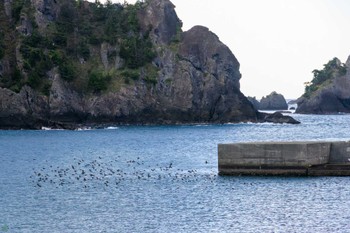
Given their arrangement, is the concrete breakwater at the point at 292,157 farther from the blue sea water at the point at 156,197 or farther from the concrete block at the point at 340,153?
the blue sea water at the point at 156,197

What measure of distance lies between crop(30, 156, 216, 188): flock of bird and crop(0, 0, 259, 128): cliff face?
74826mm

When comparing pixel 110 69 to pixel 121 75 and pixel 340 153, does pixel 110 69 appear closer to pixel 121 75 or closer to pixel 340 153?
pixel 121 75

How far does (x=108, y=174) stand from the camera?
71562 millimetres

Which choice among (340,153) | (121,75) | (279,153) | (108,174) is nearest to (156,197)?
(279,153)

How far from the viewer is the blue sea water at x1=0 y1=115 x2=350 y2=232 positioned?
4425cm

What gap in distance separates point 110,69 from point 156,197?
125 meters

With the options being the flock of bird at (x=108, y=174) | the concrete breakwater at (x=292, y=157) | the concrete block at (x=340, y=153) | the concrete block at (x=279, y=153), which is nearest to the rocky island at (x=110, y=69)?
the flock of bird at (x=108, y=174)

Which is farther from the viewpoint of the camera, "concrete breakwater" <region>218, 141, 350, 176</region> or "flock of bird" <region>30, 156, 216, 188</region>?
"flock of bird" <region>30, 156, 216, 188</region>

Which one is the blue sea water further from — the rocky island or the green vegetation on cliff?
the green vegetation on cliff

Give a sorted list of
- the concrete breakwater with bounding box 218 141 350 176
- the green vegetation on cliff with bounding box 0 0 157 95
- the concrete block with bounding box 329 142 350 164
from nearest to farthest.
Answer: the concrete breakwater with bounding box 218 141 350 176 → the concrete block with bounding box 329 142 350 164 → the green vegetation on cliff with bounding box 0 0 157 95

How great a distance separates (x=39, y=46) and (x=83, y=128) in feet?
97.5

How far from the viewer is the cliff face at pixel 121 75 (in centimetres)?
15862

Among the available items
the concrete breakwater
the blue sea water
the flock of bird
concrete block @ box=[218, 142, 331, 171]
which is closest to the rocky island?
the blue sea water

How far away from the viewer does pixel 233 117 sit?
179m
